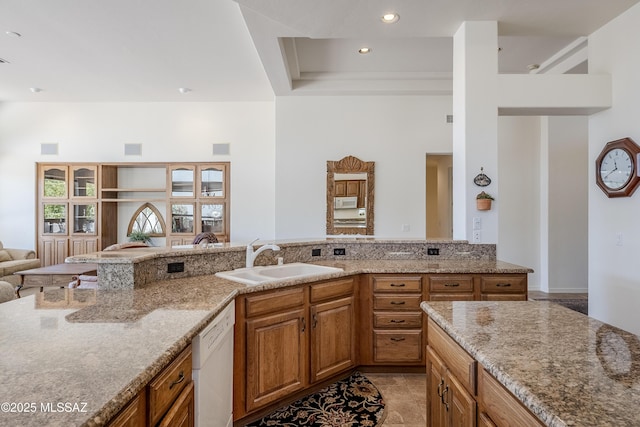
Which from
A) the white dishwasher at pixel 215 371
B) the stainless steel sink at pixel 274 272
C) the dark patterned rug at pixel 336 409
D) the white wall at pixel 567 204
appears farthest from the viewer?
the white wall at pixel 567 204

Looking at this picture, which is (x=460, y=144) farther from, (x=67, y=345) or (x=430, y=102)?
(x=67, y=345)

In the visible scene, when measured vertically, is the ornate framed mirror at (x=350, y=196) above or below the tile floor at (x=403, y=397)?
above

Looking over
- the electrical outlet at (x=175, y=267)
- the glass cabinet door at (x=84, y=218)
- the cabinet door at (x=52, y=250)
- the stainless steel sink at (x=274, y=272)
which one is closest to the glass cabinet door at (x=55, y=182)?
the glass cabinet door at (x=84, y=218)

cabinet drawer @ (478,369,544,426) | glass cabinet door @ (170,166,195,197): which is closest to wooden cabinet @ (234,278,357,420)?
cabinet drawer @ (478,369,544,426)

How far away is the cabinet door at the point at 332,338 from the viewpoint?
2307 millimetres

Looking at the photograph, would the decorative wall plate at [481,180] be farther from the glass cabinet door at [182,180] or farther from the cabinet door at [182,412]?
the glass cabinet door at [182,180]

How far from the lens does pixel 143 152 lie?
560 centimetres

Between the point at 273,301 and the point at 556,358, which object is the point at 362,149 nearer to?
the point at 273,301

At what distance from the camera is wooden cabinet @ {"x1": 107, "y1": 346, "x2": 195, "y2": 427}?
872mm

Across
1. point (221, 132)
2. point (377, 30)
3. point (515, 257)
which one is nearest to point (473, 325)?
point (377, 30)

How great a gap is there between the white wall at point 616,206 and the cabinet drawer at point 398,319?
174cm

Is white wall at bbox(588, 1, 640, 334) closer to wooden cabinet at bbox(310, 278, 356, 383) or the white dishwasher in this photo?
wooden cabinet at bbox(310, 278, 356, 383)

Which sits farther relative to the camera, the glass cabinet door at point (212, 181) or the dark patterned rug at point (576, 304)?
the glass cabinet door at point (212, 181)

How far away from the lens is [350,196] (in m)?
5.00
